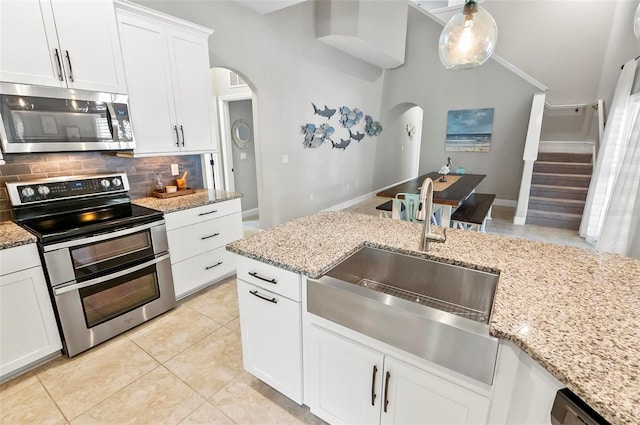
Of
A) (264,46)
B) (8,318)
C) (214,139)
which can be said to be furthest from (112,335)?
(264,46)

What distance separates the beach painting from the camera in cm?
632

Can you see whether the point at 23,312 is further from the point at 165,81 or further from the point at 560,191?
the point at 560,191

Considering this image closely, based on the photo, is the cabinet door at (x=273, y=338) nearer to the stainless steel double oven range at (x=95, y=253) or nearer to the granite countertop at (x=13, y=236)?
the stainless steel double oven range at (x=95, y=253)

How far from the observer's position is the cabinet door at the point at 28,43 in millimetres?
1713

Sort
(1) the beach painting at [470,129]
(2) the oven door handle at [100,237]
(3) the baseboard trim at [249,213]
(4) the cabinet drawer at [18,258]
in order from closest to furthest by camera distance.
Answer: (4) the cabinet drawer at [18,258], (2) the oven door handle at [100,237], (3) the baseboard trim at [249,213], (1) the beach painting at [470,129]

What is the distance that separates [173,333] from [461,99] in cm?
690

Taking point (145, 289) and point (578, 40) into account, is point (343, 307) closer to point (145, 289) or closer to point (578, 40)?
point (145, 289)

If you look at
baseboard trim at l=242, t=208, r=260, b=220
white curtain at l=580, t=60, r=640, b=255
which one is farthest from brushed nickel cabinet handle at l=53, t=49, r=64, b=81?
white curtain at l=580, t=60, r=640, b=255

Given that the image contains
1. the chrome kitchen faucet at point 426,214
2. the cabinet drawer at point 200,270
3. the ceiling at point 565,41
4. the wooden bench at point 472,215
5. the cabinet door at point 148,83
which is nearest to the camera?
the chrome kitchen faucet at point 426,214

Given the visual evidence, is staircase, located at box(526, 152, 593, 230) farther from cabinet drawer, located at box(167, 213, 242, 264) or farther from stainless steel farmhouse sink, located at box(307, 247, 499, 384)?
cabinet drawer, located at box(167, 213, 242, 264)

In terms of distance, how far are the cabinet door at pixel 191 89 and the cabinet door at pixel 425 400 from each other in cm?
256

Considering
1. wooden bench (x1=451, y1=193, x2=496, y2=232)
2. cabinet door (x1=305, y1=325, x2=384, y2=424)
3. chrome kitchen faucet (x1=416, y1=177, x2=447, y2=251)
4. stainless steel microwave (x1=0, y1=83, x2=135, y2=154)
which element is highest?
stainless steel microwave (x1=0, y1=83, x2=135, y2=154)

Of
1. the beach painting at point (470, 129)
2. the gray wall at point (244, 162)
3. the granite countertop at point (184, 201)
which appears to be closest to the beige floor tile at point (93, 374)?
the granite countertop at point (184, 201)

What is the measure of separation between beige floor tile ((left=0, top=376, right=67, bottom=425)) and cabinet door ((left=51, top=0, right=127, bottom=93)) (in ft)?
6.45
